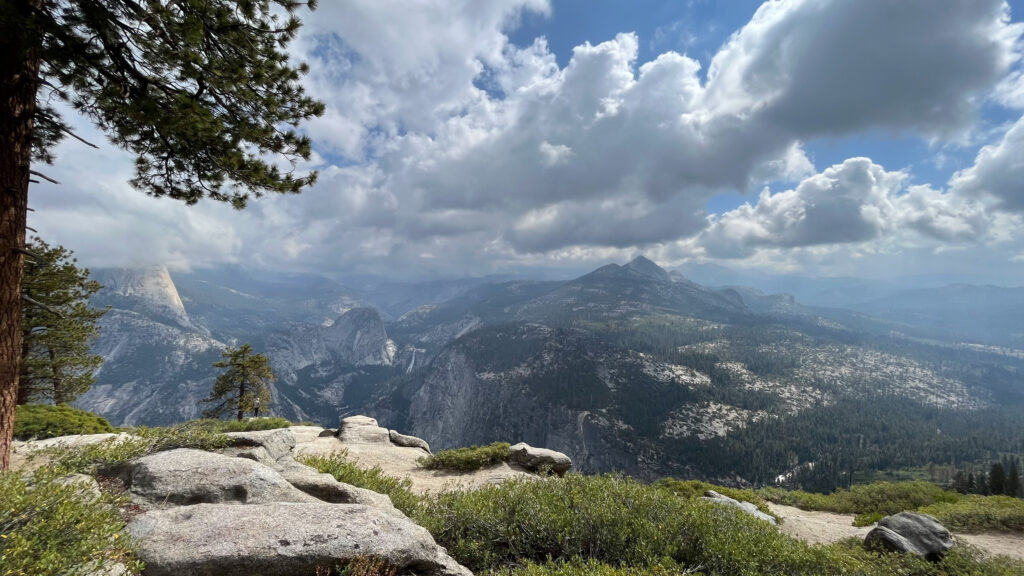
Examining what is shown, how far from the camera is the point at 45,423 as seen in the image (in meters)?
16.5

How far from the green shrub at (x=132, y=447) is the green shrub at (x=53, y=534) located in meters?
2.28

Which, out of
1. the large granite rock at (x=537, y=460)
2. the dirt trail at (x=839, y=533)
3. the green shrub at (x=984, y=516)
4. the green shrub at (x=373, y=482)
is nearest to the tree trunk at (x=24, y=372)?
the green shrub at (x=373, y=482)

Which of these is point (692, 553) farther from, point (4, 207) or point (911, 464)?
point (911, 464)

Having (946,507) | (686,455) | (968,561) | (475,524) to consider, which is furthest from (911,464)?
(475,524)

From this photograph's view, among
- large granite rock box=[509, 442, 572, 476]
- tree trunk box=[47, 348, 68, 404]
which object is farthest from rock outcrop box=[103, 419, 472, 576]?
tree trunk box=[47, 348, 68, 404]

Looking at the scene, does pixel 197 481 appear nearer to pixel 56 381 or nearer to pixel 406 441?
pixel 406 441

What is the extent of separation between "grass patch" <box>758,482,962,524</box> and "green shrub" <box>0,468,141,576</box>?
3381 centimetres

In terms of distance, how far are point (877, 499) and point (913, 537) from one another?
1604 cm

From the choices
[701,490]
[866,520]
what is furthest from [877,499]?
[701,490]

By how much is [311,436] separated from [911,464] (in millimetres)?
275910

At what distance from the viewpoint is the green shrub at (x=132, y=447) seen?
886cm

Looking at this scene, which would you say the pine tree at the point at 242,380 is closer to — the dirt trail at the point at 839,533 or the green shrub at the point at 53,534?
the green shrub at the point at 53,534

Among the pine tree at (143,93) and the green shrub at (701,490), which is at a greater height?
the pine tree at (143,93)

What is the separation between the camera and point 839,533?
18.7 metres
